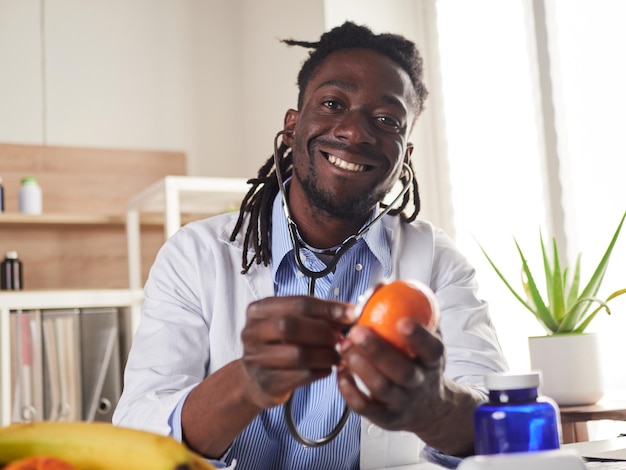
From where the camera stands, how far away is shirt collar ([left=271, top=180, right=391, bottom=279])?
1.44m

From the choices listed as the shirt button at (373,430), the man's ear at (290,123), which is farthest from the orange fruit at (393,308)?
the man's ear at (290,123)

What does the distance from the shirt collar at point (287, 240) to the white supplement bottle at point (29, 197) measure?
6.84 feet

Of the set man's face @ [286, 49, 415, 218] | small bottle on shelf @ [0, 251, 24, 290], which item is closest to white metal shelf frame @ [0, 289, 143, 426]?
small bottle on shelf @ [0, 251, 24, 290]

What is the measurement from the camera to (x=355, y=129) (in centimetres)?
138

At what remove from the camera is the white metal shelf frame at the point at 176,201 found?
9.50ft

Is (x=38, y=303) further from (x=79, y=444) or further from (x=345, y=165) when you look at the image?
(x=79, y=444)

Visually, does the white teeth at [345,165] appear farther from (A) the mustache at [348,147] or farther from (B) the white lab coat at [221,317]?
(B) the white lab coat at [221,317]

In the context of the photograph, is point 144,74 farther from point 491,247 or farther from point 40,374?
point 491,247

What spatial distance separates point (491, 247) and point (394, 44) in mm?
1530

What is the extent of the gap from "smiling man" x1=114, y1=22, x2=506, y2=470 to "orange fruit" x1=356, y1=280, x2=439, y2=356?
355 millimetres

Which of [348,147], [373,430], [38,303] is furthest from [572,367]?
[38,303]

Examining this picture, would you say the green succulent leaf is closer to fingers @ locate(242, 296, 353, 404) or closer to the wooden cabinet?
fingers @ locate(242, 296, 353, 404)

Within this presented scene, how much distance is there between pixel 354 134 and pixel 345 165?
6 centimetres

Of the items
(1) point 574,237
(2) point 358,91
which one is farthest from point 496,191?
(2) point 358,91
